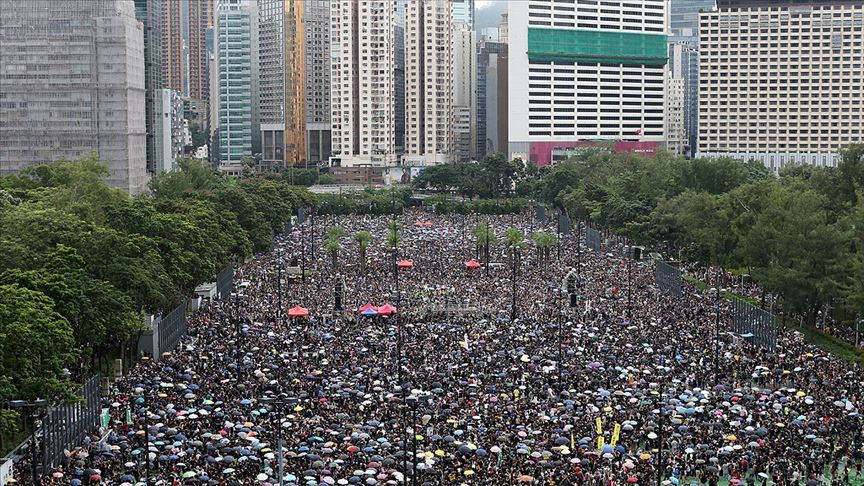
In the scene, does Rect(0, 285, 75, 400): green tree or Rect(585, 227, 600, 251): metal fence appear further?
Rect(585, 227, 600, 251): metal fence

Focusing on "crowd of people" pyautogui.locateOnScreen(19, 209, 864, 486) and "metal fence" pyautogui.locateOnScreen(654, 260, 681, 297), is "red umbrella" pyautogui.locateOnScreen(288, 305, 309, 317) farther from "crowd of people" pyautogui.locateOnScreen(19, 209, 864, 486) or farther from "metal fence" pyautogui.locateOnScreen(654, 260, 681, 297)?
"metal fence" pyautogui.locateOnScreen(654, 260, 681, 297)

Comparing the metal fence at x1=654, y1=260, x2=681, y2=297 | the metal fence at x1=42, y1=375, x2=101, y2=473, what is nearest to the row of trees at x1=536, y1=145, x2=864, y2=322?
the metal fence at x1=654, y1=260, x2=681, y2=297

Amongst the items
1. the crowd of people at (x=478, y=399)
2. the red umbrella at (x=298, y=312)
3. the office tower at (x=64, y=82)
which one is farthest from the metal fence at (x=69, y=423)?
the office tower at (x=64, y=82)

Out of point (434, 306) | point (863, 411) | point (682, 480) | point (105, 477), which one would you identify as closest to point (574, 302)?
point (434, 306)

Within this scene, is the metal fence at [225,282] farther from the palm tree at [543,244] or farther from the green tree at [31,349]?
the green tree at [31,349]

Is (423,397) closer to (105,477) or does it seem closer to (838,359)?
(105,477)

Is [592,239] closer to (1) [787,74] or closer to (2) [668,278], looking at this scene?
(2) [668,278]
